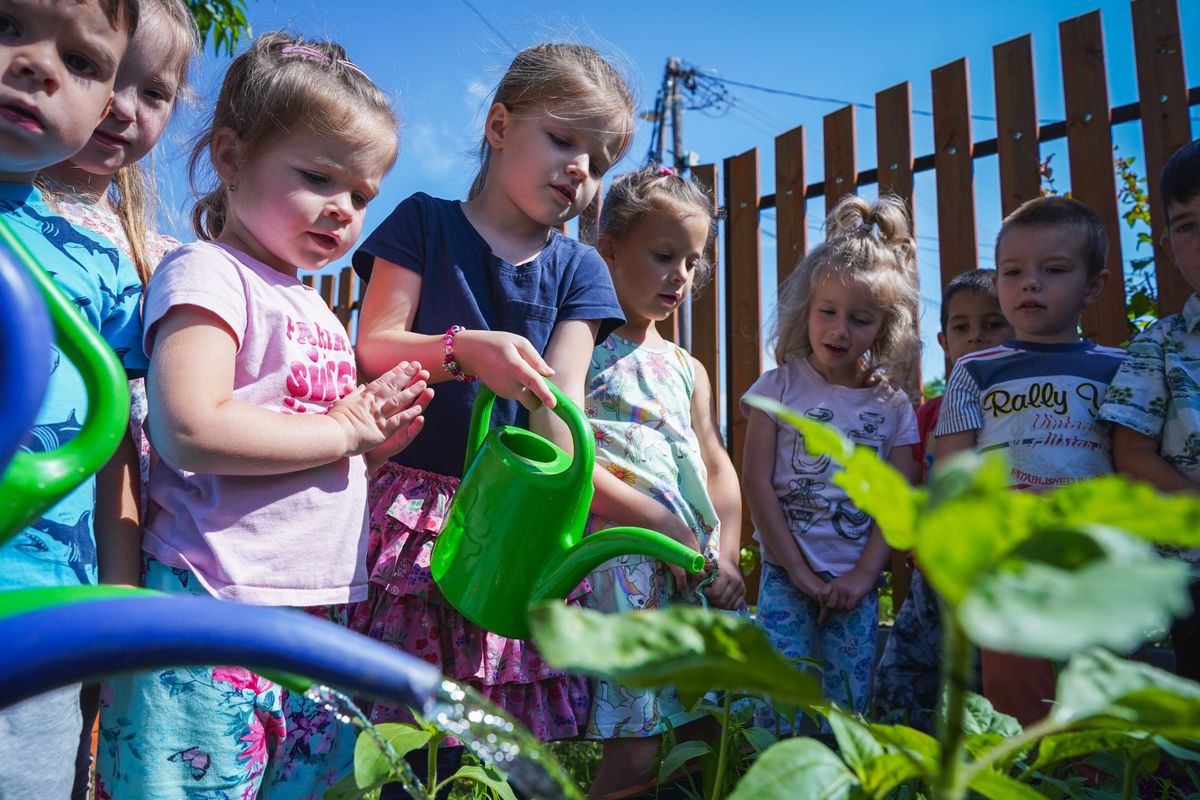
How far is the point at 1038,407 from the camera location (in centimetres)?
200

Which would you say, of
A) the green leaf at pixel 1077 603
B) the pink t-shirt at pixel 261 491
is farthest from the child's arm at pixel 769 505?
the green leaf at pixel 1077 603

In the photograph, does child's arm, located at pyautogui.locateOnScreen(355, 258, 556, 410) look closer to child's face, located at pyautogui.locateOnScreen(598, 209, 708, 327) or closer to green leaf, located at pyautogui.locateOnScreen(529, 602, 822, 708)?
child's face, located at pyautogui.locateOnScreen(598, 209, 708, 327)

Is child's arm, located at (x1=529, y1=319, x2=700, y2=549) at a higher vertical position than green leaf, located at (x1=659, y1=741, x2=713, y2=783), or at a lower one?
higher

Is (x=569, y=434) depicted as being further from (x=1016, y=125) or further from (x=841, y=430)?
(x=1016, y=125)

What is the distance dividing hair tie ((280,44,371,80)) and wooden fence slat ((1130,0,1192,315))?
9.59ft

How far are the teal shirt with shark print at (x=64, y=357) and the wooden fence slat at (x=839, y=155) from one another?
342 cm

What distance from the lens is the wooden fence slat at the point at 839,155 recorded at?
4062mm

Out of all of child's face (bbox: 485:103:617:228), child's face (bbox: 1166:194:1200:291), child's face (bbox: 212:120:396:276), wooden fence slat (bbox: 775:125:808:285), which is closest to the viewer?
child's face (bbox: 212:120:396:276)

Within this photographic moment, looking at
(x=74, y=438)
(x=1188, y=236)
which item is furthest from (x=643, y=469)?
(x=74, y=438)

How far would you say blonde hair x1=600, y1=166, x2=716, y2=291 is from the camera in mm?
2305

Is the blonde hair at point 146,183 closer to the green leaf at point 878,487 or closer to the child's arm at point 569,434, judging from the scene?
the child's arm at point 569,434

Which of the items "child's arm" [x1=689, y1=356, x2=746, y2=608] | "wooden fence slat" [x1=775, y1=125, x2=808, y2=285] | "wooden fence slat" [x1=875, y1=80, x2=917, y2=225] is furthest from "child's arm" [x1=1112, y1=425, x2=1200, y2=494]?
"wooden fence slat" [x1=775, y1=125, x2=808, y2=285]

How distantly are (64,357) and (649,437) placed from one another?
4.03ft

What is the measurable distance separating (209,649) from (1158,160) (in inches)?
150
